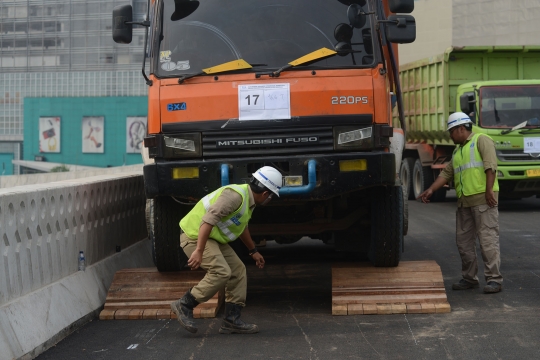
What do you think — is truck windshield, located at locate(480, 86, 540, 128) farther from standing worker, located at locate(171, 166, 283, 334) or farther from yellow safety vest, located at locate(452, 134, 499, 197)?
standing worker, located at locate(171, 166, 283, 334)

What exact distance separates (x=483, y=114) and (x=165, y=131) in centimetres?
1094

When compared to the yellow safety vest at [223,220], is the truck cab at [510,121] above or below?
above

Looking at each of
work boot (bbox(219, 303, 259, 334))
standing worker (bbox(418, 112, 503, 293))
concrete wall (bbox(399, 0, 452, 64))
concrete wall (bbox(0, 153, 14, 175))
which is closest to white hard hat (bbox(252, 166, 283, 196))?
work boot (bbox(219, 303, 259, 334))

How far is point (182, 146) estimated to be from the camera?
8.23m

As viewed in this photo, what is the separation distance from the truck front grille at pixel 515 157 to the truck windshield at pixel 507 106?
54cm

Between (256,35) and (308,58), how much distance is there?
551 mm

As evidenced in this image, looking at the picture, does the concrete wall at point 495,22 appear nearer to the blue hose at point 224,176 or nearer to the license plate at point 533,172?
the license plate at point 533,172

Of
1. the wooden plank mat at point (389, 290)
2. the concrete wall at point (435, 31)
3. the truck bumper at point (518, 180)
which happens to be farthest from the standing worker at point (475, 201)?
the concrete wall at point (435, 31)

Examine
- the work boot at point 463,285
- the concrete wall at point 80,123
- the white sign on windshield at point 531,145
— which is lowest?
the work boot at point 463,285

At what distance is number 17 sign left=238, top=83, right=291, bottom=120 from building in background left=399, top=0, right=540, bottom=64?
38716 millimetres

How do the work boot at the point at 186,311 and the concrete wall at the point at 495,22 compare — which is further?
the concrete wall at the point at 495,22

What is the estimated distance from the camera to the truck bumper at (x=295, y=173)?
8039mm

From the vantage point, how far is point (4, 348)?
6055mm

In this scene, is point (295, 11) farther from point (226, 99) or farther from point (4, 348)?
point (4, 348)
